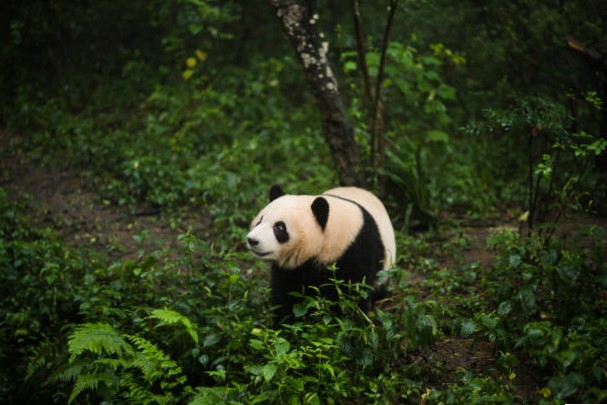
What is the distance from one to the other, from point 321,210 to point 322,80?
246cm

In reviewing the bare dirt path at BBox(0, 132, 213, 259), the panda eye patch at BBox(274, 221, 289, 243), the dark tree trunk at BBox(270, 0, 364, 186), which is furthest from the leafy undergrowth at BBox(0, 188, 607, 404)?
the dark tree trunk at BBox(270, 0, 364, 186)

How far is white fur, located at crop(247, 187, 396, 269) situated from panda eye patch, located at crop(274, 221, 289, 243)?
2 cm

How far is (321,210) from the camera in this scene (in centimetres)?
384

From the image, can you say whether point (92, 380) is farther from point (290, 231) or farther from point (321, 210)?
point (321, 210)

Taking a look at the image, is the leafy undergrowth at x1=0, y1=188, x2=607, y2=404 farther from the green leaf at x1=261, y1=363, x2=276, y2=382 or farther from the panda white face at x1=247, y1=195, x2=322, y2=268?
the panda white face at x1=247, y1=195, x2=322, y2=268

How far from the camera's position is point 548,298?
3797mm

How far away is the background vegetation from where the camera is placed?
3.43 meters

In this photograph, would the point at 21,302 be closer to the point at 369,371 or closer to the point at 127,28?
the point at 369,371

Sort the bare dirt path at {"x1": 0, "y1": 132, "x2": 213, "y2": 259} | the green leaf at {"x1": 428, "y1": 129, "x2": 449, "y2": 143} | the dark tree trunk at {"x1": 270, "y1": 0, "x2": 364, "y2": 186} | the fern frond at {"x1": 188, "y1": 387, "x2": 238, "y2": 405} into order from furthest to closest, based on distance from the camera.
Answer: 1. the green leaf at {"x1": 428, "y1": 129, "x2": 449, "y2": 143}
2. the bare dirt path at {"x1": 0, "y1": 132, "x2": 213, "y2": 259}
3. the dark tree trunk at {"x1": 270, "y1": 0, "x2": 364, "y2": 186}
4. the fern frond at {"x1": 188, "y1": 387, "x2": 238, "y2": 405}

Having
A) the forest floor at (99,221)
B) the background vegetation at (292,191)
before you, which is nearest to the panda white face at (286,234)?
the background vegetation at (292,191)

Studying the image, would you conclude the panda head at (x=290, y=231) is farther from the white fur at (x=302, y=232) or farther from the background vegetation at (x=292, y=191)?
the background vegetation at (x=292, y=191)

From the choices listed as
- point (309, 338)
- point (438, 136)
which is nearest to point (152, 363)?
point (309, 338)

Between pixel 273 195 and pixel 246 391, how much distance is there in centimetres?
161

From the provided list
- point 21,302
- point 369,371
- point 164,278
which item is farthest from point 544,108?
point 21,302
